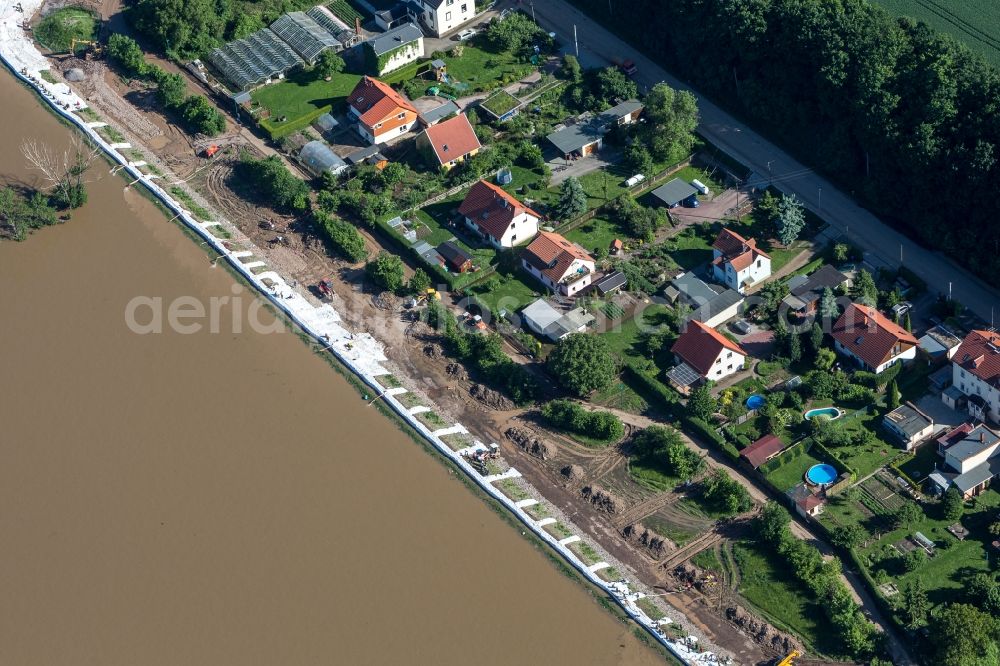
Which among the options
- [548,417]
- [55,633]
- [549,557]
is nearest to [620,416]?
[548,417]

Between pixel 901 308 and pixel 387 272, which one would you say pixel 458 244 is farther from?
pixel 901 308

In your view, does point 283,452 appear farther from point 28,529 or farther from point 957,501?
point 957,501

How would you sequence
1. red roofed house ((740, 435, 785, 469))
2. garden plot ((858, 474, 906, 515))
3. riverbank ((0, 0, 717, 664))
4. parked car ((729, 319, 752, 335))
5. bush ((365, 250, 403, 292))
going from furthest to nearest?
bush ((365, 250, 403, 292)) → parked car ((729, 319, 752, 335)) → red roofed house ((740, 435, 785, 469)) → garden plot ((858, 474, 906, 515)) → riverbank ((0, 0, 717, 664))

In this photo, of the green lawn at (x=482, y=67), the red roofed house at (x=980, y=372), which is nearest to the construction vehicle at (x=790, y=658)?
the red roofed house at (x=980, y=372)

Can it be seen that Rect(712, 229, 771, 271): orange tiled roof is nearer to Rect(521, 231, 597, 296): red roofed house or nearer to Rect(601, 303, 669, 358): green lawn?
Rect(601, 303, 669, 358): green lawn

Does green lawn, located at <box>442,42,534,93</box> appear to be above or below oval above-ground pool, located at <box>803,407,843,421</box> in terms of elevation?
above

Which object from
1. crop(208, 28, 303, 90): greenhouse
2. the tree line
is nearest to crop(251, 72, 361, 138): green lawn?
crop(208, 28, 303, 90): greenhouse
